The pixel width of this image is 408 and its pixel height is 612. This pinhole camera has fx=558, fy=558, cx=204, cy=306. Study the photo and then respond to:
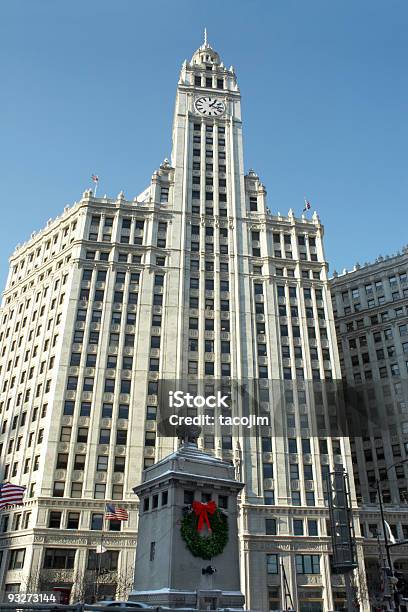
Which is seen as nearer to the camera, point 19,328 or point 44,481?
point 44,481

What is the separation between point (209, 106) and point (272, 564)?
3044 inches

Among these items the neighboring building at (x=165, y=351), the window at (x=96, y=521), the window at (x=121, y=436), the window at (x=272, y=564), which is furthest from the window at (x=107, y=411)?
the window at (x=272, y=564)

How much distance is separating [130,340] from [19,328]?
68.1ft

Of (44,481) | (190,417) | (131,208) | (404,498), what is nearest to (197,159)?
(131,208)

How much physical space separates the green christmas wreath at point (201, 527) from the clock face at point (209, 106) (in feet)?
271

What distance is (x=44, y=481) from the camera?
64.6m

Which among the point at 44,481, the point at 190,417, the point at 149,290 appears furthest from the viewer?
the point at 149,290

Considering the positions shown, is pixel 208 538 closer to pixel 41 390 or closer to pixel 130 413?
pixel 130 413

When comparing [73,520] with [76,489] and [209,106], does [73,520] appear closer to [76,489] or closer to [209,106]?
[76,489]

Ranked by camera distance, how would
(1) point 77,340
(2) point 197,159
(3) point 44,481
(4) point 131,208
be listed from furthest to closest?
1. (2) point 197,159
2. (4) point 131,208
3. (1) point 77,340
4. (3) point 44,481

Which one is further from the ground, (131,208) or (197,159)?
(197,159)

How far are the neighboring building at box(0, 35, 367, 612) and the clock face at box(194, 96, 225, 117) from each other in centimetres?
36

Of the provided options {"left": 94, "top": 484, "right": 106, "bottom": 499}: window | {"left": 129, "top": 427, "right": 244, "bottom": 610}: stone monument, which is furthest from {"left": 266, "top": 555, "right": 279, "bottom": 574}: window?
{"left": 129, "top": 427, "right": 244, "bottom": 610}: stone monument

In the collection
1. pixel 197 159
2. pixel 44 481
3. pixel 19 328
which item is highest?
pixel 197 159
